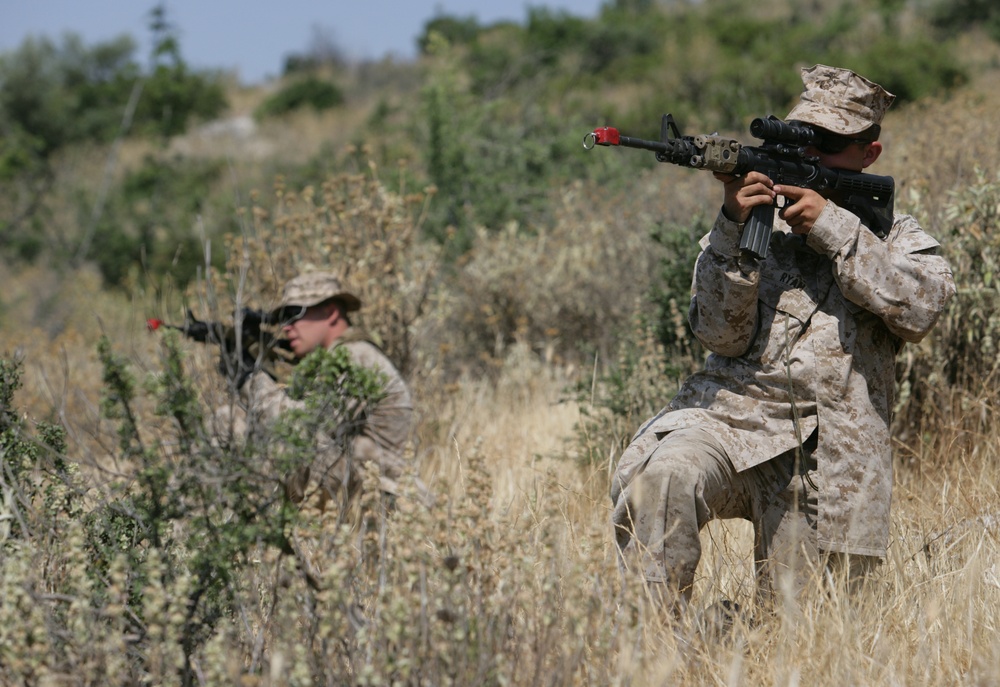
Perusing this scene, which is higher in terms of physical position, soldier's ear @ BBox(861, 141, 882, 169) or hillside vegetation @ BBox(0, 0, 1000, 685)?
soldier's ear @ BBox(861, 141, 882, 169)

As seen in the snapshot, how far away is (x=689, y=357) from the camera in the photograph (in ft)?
16.1

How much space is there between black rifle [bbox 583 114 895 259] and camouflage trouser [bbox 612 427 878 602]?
0.63 meters

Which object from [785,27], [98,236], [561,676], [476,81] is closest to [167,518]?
[561,676]

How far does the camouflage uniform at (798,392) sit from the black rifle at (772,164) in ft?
0.22

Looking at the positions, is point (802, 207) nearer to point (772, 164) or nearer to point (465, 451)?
point (772, 164)

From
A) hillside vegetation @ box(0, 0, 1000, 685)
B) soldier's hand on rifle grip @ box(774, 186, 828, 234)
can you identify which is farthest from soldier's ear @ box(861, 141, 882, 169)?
hillside vegetation @ box(0, 0, 1000, 685)

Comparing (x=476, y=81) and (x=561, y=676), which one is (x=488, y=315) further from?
(x=476, y=81)

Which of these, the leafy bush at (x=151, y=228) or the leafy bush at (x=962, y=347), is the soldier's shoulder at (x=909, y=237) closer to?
the leafy bush at (x=962, y=347)

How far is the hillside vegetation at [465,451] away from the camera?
7.48ft

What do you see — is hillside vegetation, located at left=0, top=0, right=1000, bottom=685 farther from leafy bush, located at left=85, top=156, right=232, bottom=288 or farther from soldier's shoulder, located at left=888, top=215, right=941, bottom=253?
soldier's shoulder, located at left=888, top=215, right=941, bottom=253

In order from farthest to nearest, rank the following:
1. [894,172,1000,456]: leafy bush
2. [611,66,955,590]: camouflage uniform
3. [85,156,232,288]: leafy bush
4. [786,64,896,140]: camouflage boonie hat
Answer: [85,156,232,288]: leafy bush, [894,172,1000,456]: leafy bush, [786,64,896,140]: camouflage boonie hat, [611,66,955,590]: camouflage uniform

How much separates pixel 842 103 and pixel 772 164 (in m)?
0.34

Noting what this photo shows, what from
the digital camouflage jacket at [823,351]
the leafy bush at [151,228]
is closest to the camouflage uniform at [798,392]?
the digital camouflage jacket at [823,351]

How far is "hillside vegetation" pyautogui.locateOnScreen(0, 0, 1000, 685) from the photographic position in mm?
2279
